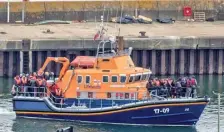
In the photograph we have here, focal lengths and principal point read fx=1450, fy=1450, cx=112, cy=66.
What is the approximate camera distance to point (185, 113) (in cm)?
6631

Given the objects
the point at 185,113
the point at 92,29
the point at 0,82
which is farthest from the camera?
the point at 92,29

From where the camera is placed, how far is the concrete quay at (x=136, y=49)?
8400 cm

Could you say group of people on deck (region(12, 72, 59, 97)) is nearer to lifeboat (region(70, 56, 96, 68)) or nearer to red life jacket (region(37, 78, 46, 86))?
red life jacket (region(37, 78, 46, 86))

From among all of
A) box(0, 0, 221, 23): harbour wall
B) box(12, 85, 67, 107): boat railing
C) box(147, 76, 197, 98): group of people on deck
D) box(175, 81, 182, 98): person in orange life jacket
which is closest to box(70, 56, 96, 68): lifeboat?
box(12, 85, 67, 107): boat railing

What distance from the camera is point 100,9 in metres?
95.4

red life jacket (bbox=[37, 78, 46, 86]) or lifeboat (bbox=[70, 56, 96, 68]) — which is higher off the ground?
lifeboat (bbox=[70, 56, 96, 68])

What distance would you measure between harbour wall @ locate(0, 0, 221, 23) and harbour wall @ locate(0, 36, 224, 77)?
755 cm

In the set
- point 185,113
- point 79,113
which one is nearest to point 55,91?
point 79,113

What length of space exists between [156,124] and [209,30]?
92.6ft

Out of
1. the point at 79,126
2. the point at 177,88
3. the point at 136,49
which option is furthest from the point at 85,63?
the point at 136,49

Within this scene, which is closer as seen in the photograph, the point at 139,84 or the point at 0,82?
the point at 139,84

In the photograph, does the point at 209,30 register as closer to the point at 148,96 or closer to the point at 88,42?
the point at 88,42

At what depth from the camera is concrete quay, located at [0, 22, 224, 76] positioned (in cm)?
8400

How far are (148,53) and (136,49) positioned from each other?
85 centimetres
